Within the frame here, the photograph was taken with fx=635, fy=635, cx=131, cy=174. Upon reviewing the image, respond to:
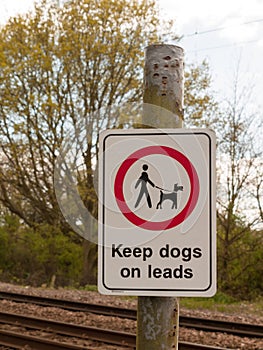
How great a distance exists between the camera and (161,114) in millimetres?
2092

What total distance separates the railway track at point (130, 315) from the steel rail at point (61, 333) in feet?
6.24

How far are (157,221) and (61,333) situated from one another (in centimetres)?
910

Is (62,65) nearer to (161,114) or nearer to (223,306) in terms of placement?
(223,306)

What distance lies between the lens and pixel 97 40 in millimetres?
21469

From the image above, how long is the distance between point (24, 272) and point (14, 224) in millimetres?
2208

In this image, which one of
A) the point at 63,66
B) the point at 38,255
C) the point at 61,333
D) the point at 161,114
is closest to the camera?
the point at 161,114

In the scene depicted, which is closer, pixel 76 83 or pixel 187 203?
pixel 187 203

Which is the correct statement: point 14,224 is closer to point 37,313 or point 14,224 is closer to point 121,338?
point 37,313

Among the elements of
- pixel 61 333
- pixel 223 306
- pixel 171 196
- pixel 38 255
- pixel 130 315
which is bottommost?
pixel 61 333

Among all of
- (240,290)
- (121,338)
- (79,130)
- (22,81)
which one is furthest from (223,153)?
(79,130)

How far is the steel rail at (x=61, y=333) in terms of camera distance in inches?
360

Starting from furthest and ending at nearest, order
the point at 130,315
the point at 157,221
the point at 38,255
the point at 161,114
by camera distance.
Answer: the point at 38,255
the point at 130,315
the point at 161,114
the point at 157,221

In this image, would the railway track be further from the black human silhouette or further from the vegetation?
the black human silhouette

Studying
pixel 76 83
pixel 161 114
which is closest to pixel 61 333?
pixel 161 114
